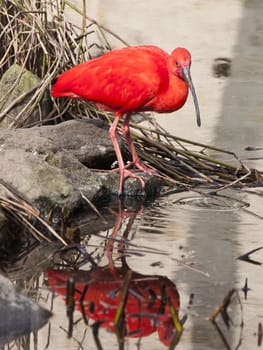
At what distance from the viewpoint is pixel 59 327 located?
507cm

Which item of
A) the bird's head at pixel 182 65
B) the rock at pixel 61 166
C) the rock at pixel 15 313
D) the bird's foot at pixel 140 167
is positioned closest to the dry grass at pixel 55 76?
the bird's foot at pixel 140 167

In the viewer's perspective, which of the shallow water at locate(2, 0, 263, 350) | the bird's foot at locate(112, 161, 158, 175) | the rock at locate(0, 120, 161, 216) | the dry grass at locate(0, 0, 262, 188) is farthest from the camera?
the dry grass at locate(0, 0, 262, 188)

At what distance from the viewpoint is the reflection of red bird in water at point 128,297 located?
507cm

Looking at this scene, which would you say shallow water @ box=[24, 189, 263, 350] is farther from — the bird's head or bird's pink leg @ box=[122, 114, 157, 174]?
the bird's head

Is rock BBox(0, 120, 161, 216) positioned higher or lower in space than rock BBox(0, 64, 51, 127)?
lower

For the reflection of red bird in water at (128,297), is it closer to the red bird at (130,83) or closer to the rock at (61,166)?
the rock at (61,166)

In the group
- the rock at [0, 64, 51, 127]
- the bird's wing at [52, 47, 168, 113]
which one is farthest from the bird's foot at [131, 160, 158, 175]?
the rock at [0, 64, 51, 127]

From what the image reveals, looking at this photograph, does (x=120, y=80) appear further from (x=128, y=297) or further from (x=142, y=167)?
(x=128, y=297)

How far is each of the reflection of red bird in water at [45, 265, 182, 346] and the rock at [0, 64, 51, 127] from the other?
6.39 feet

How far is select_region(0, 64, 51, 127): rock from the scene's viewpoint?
7555 mm

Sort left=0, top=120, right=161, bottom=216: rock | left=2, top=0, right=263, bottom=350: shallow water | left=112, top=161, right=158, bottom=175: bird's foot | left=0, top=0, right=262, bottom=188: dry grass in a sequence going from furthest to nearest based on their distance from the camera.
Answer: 1. left=0, top=0, right=262, bottom=188: dry grass
2. left=112, top=161, right=158, bottom=175: bird's foot
3. left=0, top=120, right=161, bottom=216: rock
4. left=2, top=0, right=263, bottom=350: shallow water

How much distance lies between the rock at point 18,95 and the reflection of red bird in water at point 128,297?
1.95 meters

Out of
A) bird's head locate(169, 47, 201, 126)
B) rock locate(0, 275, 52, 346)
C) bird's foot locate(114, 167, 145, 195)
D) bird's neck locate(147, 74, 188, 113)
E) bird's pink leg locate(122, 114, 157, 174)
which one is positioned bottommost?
rock locate(0, 275, 52, 346)

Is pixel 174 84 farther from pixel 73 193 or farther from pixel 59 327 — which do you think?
pixel 59 327
